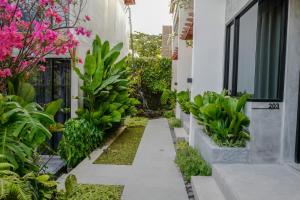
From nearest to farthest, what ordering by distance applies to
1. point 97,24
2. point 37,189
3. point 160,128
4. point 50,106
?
1. point 37,189
2. point 50,106
3. point 97,24
4. point 160,128

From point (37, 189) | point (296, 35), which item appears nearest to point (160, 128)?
point (296, 35)

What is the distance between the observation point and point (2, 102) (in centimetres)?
386

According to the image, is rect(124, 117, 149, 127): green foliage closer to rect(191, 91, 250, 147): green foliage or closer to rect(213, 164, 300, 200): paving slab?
rect(191, 91, 250, 147): green foliage

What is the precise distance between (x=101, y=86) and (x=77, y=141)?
2071mm

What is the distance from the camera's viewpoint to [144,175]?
645 cm

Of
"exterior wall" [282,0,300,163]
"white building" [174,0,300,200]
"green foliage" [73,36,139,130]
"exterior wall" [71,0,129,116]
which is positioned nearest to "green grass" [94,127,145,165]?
"green foliage" [73,36,139,130]

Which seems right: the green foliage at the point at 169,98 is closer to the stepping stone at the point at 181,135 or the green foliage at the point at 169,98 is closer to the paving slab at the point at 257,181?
the stepping stone at the point at 181,135

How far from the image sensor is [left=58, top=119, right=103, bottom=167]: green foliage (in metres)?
7.50

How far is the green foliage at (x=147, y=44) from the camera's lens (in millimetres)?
23625

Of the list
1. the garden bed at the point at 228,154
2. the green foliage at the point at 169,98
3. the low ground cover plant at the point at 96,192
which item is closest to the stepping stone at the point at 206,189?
the garden bed at the point at 228,154

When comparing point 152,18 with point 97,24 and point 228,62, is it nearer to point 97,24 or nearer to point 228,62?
point 97,24

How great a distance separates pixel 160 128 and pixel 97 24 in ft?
14.6

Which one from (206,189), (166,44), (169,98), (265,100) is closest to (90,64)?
(265,100)

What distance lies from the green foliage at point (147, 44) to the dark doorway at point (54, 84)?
560 inches
